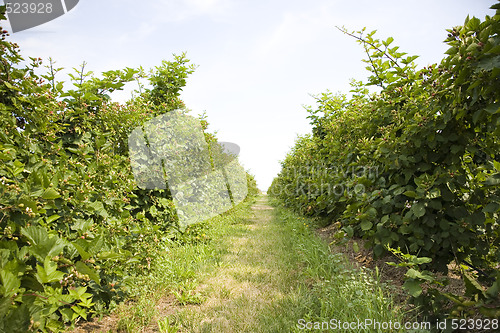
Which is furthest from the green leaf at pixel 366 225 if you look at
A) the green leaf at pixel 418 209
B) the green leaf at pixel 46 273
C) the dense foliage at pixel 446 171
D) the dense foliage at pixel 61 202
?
the green leaf at pixel 46 273

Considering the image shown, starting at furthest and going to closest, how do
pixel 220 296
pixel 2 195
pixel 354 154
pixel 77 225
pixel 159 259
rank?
pixel 354 154 → pixel 159 259 → pixel 220 296 → pixel 77 225 → pixel 2 195

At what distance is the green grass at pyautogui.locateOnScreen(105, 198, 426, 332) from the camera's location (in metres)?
2.20

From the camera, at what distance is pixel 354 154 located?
4.23 meters

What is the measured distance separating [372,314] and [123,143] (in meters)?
3.41

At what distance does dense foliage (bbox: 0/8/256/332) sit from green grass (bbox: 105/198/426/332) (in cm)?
40

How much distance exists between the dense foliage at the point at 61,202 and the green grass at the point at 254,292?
1.32 ft

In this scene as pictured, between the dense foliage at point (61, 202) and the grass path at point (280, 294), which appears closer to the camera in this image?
the dense foliage at point (61, 202)

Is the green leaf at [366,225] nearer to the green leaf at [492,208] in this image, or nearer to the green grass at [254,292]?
the green grass at [254,292]

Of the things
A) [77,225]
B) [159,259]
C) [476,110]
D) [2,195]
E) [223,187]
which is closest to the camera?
[2,195]

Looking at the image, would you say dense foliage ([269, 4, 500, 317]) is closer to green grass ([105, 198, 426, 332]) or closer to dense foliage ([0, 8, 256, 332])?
green grass ([105, 198, 426, 332])

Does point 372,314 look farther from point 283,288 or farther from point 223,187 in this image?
point 223,187

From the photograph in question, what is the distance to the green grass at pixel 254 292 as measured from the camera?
7.21 feet

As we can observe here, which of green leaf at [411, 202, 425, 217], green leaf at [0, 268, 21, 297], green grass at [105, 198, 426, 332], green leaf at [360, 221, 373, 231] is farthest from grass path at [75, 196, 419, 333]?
green leaf at [0, 268, 21, 297]

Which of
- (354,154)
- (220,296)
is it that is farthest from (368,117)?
(220,296)
